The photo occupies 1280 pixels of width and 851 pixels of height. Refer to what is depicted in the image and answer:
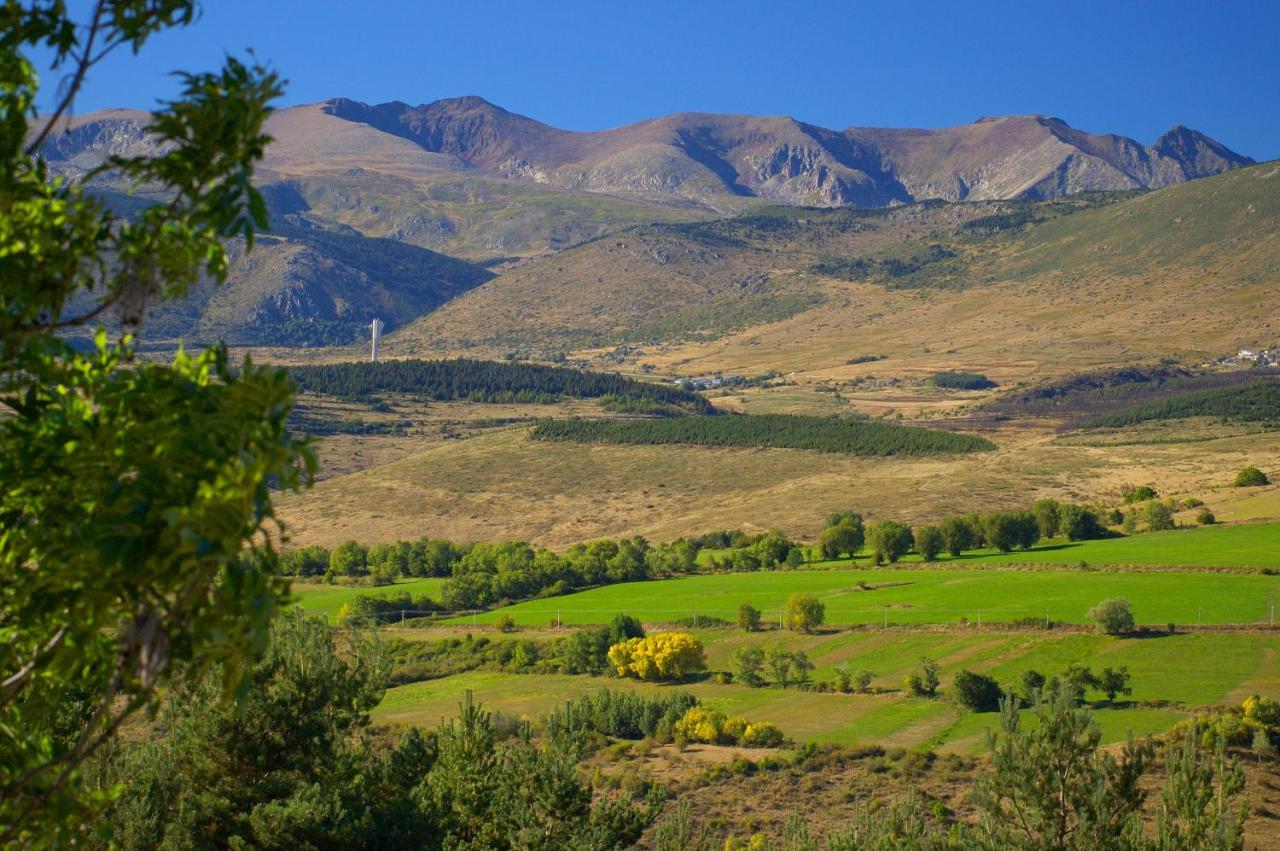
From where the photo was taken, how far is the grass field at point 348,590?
A: 225 ft

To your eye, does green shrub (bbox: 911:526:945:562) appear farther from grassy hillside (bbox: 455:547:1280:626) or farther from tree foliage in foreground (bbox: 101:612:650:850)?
tree foliage in foreground (bbox: 101:612:650:850)

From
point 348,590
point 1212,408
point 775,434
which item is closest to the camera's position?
point 348,590

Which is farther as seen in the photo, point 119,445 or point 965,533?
point 965,533

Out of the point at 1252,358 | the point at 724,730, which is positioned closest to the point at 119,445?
the point at 724,730

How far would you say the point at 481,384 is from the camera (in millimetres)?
170250

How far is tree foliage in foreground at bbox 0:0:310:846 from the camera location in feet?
17.0

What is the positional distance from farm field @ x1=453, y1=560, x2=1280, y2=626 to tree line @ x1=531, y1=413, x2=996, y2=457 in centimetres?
4702

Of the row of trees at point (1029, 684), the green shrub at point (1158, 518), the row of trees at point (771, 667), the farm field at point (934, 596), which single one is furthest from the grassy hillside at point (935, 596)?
the green shrub at point (1158, 518)

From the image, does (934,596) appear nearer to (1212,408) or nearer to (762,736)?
(762,736)

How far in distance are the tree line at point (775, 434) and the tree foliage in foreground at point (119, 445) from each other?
114m

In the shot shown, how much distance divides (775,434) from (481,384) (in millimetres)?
53218

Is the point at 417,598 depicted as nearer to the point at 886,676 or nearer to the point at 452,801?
the point at 886,676

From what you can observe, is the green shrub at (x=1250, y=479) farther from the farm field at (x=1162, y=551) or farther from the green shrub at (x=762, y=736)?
the green shrub at (x=762, y=736)

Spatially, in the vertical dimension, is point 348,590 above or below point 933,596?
below
